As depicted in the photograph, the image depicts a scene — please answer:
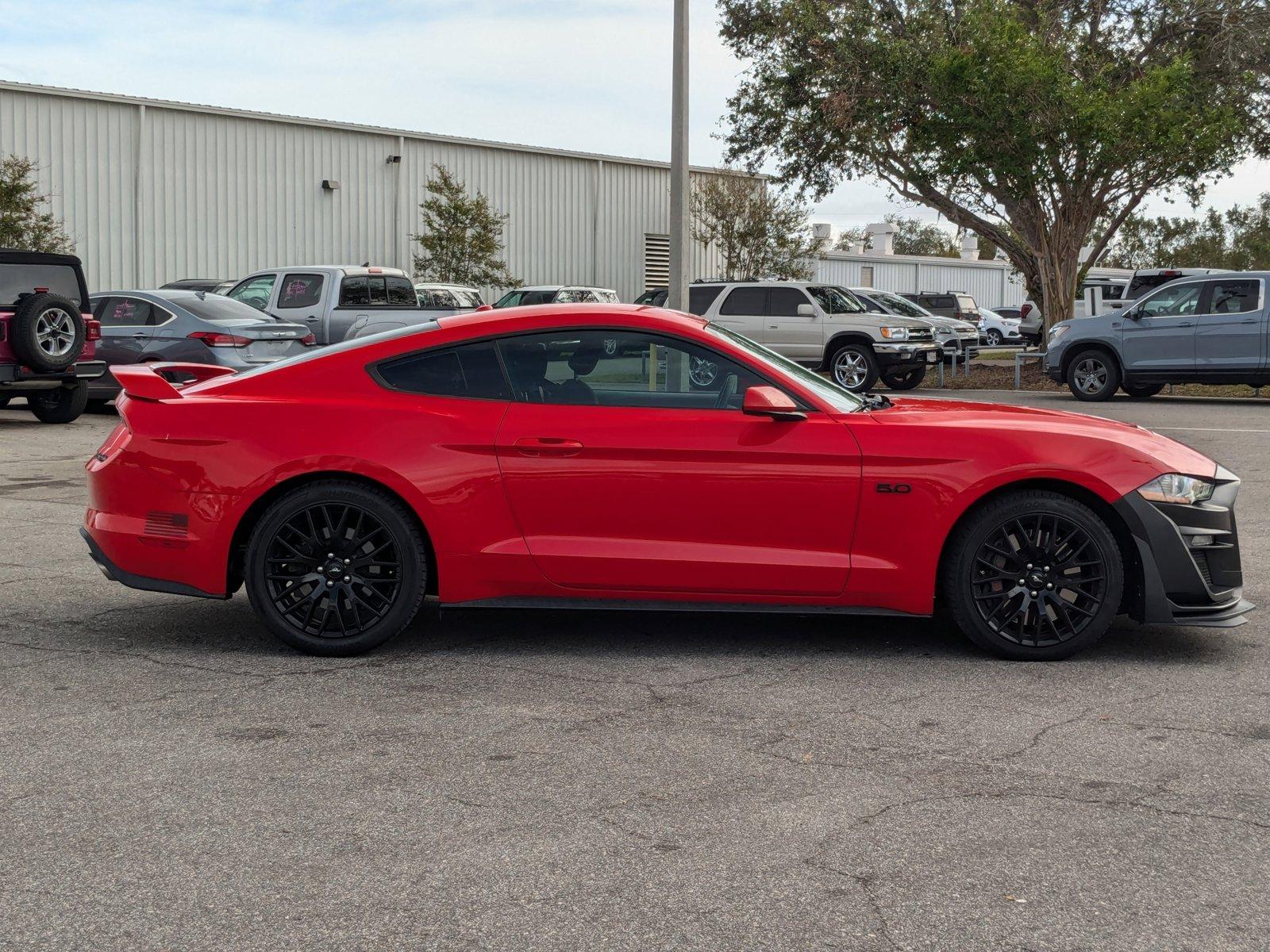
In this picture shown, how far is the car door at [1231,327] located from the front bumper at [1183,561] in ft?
54.3

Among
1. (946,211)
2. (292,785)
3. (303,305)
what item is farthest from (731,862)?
(946,211)

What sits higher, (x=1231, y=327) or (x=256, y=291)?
(x=256, y=291)

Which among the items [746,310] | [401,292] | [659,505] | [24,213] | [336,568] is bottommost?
[336,568]

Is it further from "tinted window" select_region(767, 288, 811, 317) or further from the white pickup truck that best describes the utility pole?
"tinted window" select_region(767, 288, 811, 317)

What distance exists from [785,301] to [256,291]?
27.8 ft

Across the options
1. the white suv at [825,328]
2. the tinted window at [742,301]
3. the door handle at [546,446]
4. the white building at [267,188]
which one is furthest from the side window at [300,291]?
the door handle at [546,446]

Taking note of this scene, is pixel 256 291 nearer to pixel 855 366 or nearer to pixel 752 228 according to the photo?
pixel 855 366

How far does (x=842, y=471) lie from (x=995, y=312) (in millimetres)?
57081

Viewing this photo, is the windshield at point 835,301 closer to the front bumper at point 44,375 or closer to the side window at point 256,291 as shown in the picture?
the side window at point 256,291

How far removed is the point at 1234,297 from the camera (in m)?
21.6

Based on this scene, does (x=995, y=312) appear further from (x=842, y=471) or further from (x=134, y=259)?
(x=842, y=471)

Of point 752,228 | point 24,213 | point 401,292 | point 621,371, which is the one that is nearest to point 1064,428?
point 621,371

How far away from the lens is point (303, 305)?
21266mm

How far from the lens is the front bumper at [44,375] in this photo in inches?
619
